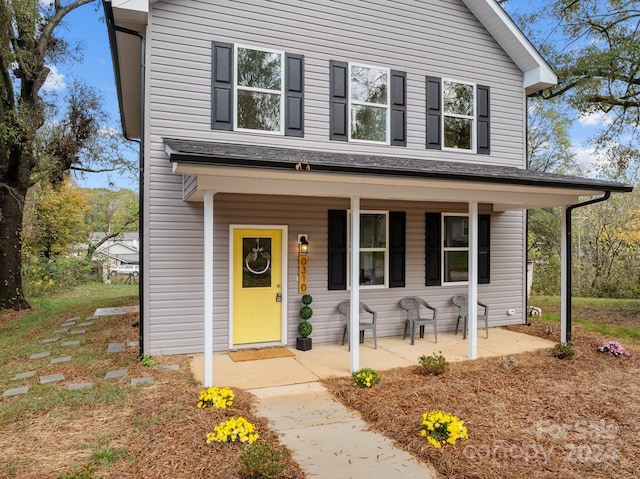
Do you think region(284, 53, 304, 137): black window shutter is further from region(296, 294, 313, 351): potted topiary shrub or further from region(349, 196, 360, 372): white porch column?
region(296, 294, 313, 351): potted topiary shrub

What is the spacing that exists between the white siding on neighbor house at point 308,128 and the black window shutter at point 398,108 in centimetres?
13

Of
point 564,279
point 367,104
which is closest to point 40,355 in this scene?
point 367,104

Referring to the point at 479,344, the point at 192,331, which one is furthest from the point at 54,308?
the point at 479,344

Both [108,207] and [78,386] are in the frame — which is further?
[108,207]

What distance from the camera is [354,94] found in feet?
25.2

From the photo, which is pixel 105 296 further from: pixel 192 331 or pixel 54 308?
pixel 192 331

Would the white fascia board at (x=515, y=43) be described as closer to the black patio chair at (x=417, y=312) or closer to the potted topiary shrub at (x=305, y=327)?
→ the black patio chair at (x=417, y=312)

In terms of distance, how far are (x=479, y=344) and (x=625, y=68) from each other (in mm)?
8027

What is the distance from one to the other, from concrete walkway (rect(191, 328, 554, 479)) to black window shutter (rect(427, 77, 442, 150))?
3701 millimetres

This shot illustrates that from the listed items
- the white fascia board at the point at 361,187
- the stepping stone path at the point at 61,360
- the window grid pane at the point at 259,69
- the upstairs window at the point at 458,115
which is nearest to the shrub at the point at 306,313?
the white fascia board at the point at 361,187

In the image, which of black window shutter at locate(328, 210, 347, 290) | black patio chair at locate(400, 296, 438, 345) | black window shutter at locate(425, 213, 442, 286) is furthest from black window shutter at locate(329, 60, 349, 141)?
black patio chair at locate(400, 296, 438, 345)

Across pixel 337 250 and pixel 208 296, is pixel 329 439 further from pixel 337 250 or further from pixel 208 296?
pixel 337 250

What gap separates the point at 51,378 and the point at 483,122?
8.48 metres

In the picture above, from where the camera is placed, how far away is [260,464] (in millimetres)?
3012
